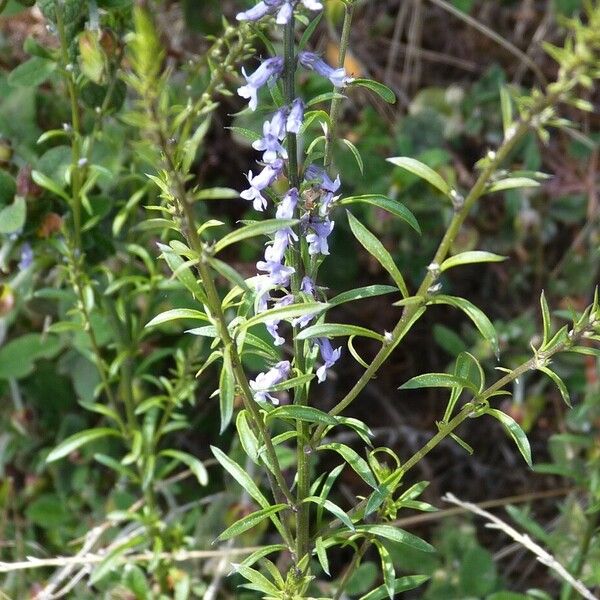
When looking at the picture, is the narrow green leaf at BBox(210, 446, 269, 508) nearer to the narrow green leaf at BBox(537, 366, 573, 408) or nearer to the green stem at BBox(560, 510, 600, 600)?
the narrow green leaf at BBox(537, 366, 573, 408)

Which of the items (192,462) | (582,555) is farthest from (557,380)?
(192,462)

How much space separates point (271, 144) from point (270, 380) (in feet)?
0.89

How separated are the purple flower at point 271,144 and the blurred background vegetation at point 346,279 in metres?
0.51

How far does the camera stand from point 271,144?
0.88m

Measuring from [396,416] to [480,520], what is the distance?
0.32m

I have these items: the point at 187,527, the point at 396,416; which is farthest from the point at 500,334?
the point at 187,527

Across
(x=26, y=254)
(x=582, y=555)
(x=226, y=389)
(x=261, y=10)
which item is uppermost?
(x=261, y=10)

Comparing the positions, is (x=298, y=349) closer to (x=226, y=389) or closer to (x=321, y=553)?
(x=226, y=389)

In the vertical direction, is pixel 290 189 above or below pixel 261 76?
below

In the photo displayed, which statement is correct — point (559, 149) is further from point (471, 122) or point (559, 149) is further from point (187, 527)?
point (187, 527)

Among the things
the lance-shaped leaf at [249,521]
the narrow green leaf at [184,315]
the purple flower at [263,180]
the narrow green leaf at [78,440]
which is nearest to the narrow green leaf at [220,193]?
the purple flower at [263,180]

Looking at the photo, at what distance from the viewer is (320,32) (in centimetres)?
264

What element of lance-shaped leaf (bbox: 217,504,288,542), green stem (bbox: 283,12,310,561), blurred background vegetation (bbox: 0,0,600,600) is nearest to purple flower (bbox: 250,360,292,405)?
green stem (bbox: 283,12,310,561)

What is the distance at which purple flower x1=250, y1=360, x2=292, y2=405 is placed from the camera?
99 centimetres
